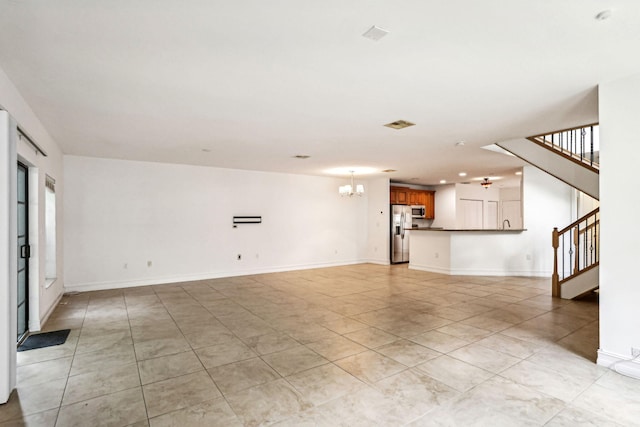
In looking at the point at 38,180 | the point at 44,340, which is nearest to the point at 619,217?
the point at 44,340

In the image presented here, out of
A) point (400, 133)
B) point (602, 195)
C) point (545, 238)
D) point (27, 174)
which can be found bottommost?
point (545, 238)

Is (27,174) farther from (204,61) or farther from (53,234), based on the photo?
(204,61)

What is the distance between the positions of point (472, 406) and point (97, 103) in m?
4.38

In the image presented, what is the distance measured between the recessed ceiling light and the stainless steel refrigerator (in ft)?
25.8

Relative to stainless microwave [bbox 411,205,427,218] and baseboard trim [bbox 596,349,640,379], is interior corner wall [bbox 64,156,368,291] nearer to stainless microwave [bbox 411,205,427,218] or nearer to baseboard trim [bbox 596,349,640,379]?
stainless microwave [bbox 411,205,427,218]

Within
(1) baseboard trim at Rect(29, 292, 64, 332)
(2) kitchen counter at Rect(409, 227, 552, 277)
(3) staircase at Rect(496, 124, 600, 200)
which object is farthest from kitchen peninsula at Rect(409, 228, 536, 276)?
(1) baseboard trim at Rect(29, 292, 64, 332)

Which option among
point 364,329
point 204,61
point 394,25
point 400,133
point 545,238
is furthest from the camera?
point 545,238

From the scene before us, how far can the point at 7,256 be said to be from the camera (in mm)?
2541

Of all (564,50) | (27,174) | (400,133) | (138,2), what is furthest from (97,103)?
(564,50)

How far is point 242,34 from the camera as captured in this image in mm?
2199

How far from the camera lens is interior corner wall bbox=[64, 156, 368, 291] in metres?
6.30

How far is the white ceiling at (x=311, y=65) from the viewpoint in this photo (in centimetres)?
197

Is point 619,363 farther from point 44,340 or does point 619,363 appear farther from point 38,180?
point 38,180

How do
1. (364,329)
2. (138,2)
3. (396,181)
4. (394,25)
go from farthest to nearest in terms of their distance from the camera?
1. (396,181)
2. (364,329)
3. (394,25)
4. (138,2)
